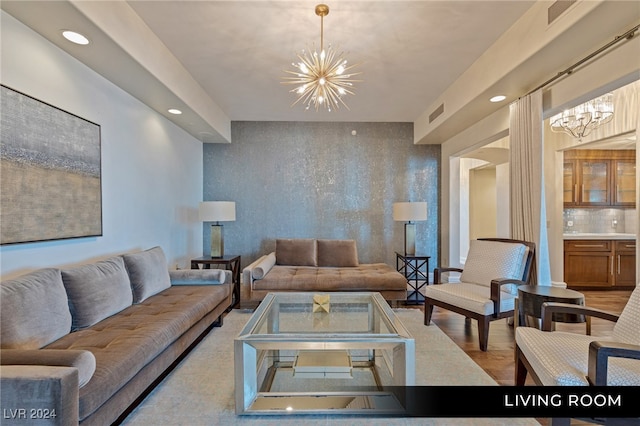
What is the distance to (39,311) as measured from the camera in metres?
1.70

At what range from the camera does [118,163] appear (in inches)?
115

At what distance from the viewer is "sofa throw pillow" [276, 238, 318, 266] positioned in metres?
4.55

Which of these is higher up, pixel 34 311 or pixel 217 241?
pixel 217 241

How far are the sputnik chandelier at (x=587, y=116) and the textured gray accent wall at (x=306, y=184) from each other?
234 cm

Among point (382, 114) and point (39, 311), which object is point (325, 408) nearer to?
point (39, 311)

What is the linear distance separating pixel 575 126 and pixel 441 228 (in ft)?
7.49

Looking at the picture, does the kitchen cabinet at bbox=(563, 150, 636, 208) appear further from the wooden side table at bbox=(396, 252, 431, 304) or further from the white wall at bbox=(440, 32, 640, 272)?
the wooden side table at bbox=(396, 252, 431, 304)

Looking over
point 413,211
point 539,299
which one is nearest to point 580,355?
point 539,299

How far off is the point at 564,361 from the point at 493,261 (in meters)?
1.77

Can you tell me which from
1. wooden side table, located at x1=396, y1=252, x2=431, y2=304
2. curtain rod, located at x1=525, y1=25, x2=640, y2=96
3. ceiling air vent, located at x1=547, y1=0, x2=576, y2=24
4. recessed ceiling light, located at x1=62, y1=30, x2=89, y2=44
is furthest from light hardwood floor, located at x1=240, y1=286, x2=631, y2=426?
recessed ceiling light, located at x1=62, y1=30, x2=89, y2=44

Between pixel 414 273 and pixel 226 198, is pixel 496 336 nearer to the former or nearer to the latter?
pixel 414 273

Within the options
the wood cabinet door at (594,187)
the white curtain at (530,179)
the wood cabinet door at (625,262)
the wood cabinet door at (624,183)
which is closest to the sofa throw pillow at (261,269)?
the white curtain at (530,179)

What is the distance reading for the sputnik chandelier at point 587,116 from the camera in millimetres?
3605

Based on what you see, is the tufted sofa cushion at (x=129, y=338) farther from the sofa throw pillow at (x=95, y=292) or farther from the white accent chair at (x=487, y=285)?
the white accent chair at (x=487, y=285)
